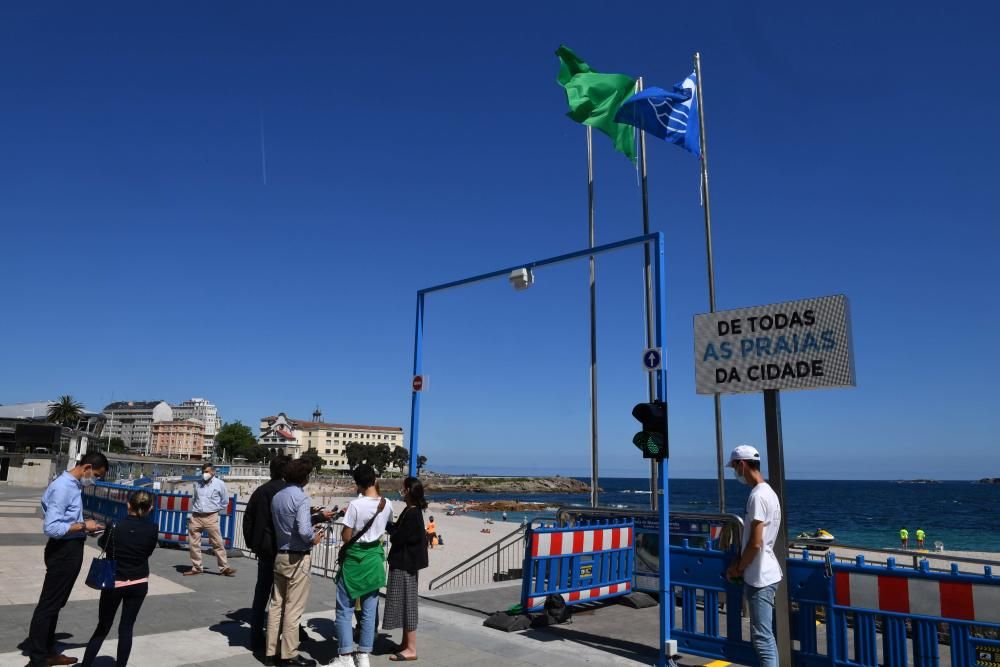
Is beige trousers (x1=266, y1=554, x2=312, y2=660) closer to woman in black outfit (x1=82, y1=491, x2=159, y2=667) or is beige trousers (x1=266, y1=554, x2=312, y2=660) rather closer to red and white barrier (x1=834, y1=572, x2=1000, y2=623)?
woman in black outfit (x1=82, y1=491, x2=159, y2=667)

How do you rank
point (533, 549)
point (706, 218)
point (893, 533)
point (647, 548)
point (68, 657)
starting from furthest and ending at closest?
point (893, 533), point (706, 218), point (647, 548), point (533, 549), point (68, 657)

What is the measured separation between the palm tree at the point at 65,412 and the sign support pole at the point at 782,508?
130 m

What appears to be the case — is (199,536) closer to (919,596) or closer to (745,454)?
(745,454)

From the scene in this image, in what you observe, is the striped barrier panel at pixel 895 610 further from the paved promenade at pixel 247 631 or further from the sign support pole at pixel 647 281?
the sign support pole at pixel 647 281

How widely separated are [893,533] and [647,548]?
2493 inches

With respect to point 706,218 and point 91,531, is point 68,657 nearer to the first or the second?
point 91,531

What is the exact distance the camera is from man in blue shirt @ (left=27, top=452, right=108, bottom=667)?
19.9 ft

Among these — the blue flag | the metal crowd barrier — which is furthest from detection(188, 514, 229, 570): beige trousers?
the blue flag

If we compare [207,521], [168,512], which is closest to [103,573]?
[207,521]

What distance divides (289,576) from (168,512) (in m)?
9.74

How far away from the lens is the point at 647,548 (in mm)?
11445

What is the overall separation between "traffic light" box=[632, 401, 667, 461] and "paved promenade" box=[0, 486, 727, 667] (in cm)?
230

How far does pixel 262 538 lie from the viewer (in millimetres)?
7238

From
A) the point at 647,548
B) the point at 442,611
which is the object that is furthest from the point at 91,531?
the point at 647,548
